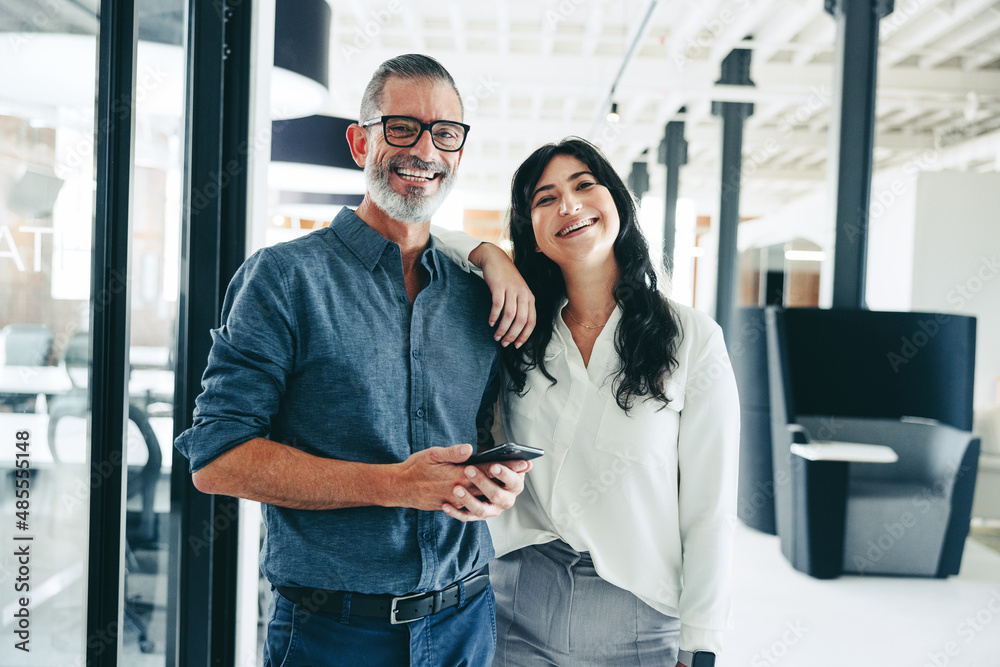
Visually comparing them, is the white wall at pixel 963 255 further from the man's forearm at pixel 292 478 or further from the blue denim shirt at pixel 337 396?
the man's forearm at pixel 292 478

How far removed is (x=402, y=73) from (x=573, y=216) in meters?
0.53

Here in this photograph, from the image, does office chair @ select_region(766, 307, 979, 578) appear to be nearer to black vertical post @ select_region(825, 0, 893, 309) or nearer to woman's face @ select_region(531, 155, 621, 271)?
black vertical post @ select_region(825, 0, 893, 309)

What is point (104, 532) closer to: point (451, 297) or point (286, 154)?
point (451, 297)

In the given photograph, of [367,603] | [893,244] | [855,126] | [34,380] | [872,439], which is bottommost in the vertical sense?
[872,439]

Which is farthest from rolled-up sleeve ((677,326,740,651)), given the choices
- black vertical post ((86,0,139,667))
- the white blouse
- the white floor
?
the white floor

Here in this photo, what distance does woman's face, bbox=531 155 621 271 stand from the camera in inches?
67.5

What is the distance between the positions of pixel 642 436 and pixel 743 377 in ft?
12.9

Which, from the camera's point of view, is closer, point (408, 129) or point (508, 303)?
point (408, 129)

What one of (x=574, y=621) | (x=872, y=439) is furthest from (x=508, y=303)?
(x=872, y=439)

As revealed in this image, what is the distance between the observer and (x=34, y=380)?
154 cm

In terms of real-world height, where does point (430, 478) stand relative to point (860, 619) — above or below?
above

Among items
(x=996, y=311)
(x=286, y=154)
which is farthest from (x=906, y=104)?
(x=286, y=154)

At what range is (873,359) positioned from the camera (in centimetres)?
466

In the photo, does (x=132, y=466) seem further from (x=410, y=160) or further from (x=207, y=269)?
(x=410, y=160)
